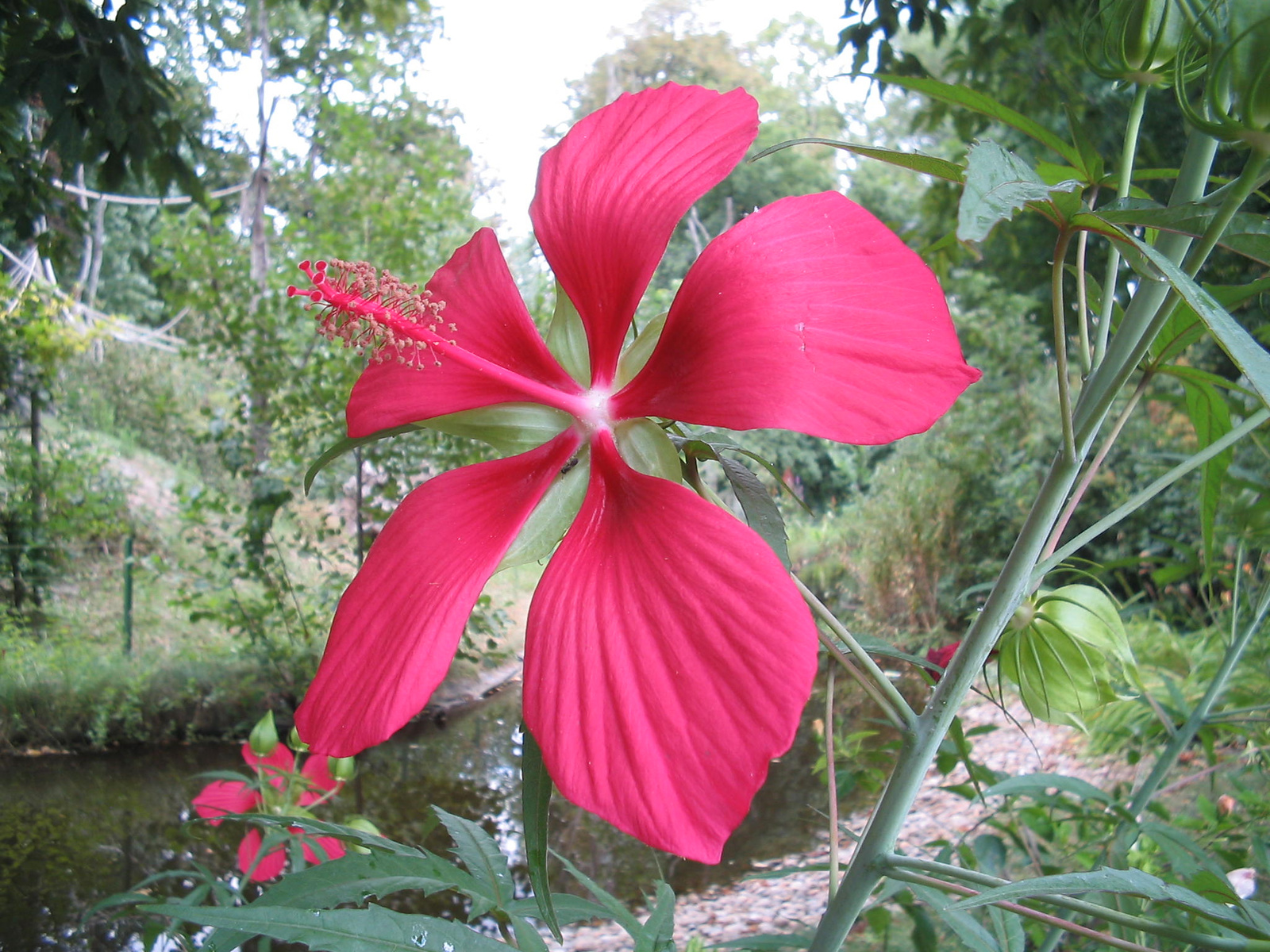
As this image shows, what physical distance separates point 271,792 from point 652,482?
2.73ft

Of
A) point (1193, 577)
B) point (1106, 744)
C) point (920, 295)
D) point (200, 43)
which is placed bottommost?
point (1106, 744)

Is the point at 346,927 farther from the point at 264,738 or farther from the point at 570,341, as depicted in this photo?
the point at 264,738

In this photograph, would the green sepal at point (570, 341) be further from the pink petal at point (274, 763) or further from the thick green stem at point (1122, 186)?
the pink petal at point (274, 763)

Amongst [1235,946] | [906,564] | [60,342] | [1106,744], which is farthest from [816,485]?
[1235,946]

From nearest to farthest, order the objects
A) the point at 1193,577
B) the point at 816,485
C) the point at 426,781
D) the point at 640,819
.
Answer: the point at 640,819 < the point at 426,781 < the point at 1193,577 < the point at 816,485

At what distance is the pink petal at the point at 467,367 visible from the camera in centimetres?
31

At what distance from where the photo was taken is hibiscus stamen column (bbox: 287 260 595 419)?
31 cm

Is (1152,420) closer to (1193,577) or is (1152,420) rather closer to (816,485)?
(1193,577)

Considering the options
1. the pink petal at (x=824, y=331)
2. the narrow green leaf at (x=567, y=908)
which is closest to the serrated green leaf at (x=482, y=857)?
the narrow green leaf at (x=567, y=908)

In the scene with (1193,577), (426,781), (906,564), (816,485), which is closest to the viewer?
(426,781)

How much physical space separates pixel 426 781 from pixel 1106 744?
88.4 inches

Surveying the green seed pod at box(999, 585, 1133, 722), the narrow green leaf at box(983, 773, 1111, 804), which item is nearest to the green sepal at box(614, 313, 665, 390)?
the green seed pod at box(999, 585, 1133, 722)

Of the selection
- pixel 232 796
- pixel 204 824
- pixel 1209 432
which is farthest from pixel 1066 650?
pixel 204 824

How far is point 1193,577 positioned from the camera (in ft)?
11.7
